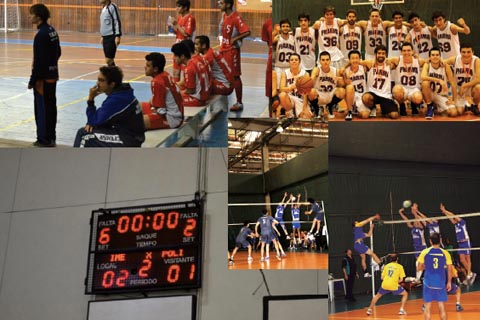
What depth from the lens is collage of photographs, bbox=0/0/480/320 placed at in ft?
19.7

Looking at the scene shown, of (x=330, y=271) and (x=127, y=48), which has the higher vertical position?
(x=127, y=48)

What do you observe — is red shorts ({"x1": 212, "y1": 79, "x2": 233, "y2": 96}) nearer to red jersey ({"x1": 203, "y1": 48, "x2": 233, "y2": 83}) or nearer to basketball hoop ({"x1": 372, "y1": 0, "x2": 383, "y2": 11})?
red jersey ({"x1": 203, "y1": 48, "x2": 233, "y2": 83})

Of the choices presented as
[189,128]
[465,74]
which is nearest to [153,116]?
[189,128]

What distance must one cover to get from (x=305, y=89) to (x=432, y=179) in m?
1.36

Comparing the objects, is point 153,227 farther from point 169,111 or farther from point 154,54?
point 154,54

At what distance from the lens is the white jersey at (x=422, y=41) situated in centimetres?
656

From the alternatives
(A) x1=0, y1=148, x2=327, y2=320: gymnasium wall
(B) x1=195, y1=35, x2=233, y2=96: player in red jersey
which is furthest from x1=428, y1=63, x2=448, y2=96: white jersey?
(A) x1=0, y1=148, x2=327, y2=320: gymnasium wall

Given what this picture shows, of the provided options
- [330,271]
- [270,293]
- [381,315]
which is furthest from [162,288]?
[381,315]

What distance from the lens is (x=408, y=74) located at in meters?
6.55

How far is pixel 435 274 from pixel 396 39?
7.10 ft

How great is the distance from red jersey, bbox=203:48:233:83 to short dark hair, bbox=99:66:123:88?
766 mm

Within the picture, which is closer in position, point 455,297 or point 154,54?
point 455,297

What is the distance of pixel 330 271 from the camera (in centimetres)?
603

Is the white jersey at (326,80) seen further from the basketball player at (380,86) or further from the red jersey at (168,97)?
the red jersey at (168,97)
